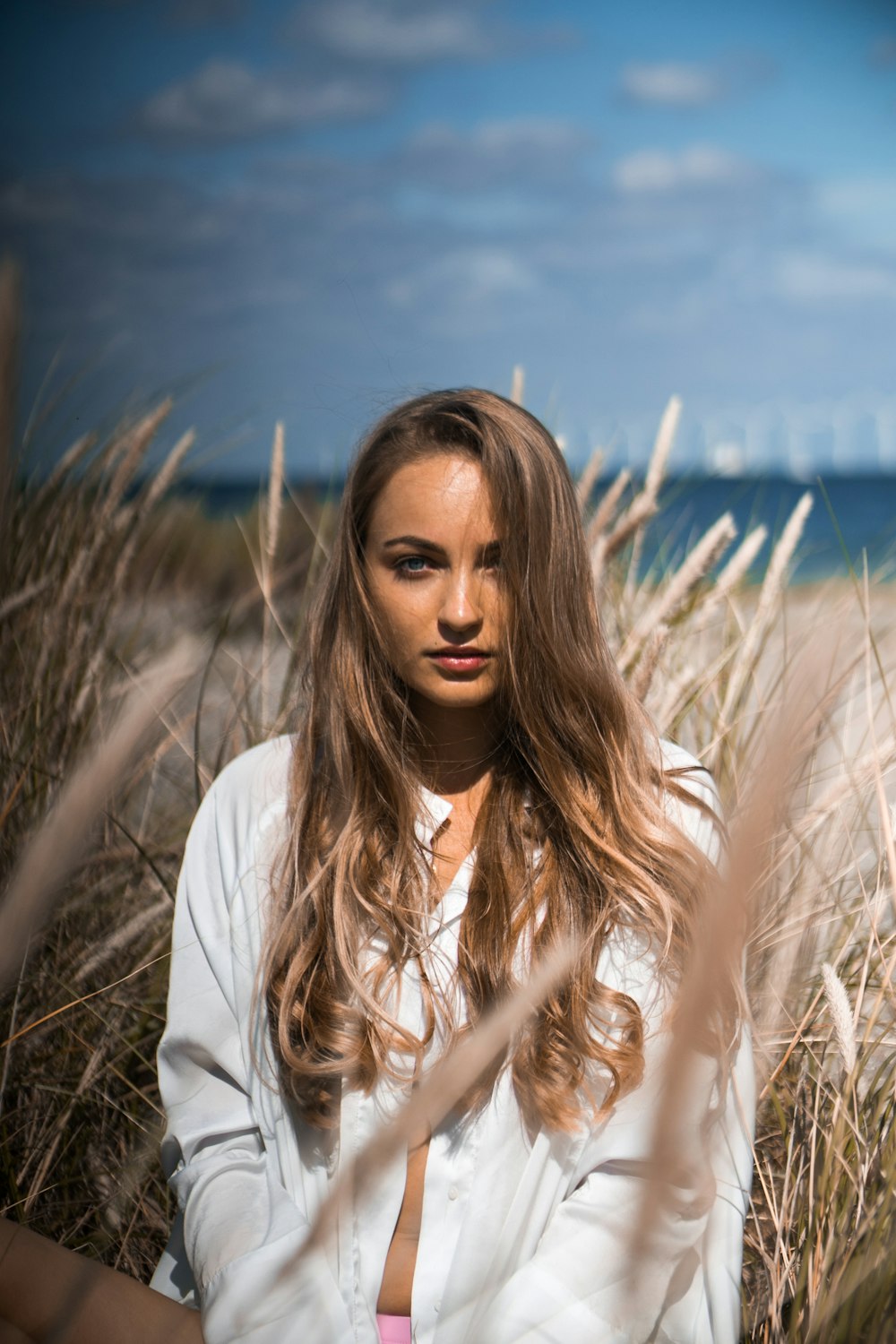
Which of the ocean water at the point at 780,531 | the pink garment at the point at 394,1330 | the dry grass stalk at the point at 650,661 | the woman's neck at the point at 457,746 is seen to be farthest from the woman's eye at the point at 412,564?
the pink garment at the point at 394,1330

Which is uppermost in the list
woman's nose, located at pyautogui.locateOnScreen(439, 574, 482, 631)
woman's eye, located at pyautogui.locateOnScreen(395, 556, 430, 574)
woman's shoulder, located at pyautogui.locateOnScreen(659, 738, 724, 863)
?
woman's eye, located at pyautogui.locateOnScreen(395, 556, 430, 574)

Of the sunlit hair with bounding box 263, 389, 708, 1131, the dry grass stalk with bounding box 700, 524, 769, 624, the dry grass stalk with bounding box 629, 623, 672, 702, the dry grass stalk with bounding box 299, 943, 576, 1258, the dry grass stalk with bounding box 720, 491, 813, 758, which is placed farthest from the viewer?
the dry grass stalk with bounding box 700, 524, 769, 624

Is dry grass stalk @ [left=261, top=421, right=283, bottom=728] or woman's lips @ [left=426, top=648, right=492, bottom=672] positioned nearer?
woman's lips @ [left=426, top=648, right=492, bottom=672]

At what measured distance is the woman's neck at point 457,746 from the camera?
1636mm

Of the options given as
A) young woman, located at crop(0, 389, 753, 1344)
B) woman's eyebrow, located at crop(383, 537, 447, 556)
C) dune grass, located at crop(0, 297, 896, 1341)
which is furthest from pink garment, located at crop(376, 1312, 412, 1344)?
woman's eyebrow, located at crop(383, 537, 447, 556)

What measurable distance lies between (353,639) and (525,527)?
0.34 meters

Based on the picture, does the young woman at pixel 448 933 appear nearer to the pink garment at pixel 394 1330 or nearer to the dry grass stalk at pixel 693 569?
the pink garment at pixel 394 1330

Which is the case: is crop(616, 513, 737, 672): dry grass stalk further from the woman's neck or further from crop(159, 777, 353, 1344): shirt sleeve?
crop(159, 777, 353, 1344): shirt sleeve

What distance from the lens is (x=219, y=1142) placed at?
1492mm

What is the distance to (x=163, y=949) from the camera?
1992 mm

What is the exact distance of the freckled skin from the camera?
1472 mm

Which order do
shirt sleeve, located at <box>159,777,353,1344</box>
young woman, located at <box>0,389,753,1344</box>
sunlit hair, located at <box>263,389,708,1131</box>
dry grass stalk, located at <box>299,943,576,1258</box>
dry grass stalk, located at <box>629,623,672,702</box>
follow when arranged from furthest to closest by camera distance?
dry grass stalk, located at <box>629,623,672,702</box> < sunlit hair, located at <box>263,389,708,1131</box> < young woman, located at <box>0,389,753,1344</box> < shirt sleeve, located at <box>159,777,353,1344</box> < dry grass stalk, located at <box>299,943,576,1258</box>

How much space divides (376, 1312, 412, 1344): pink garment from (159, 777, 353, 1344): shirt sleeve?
6.2 inches

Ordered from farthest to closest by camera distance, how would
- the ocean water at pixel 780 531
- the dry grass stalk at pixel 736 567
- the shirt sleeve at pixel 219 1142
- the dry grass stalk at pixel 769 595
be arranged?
the ocean water at pixel 780 531 < the dry grass stalk at pixel 736 567 < the dry grass stalk at pixel 769 595 < the shirt sleeve at pixel 219 1142
